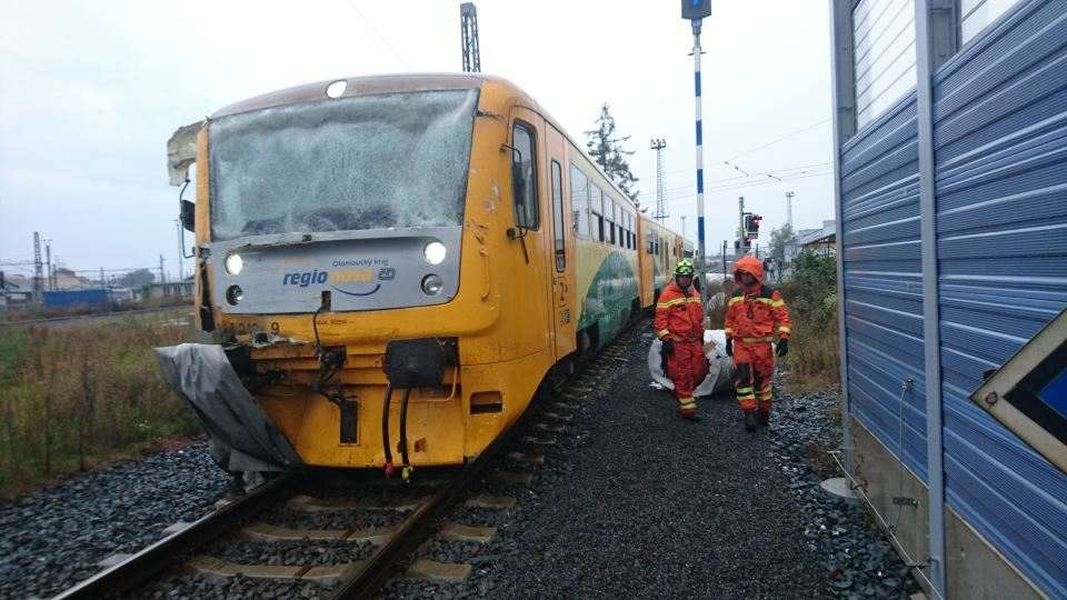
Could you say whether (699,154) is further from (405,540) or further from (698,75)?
(405,540)

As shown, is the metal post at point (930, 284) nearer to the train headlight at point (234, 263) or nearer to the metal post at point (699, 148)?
the train headlight at point (234, 263)

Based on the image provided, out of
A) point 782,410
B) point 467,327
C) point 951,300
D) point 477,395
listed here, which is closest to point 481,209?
point 467,327

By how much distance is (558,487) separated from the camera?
17.0 feet

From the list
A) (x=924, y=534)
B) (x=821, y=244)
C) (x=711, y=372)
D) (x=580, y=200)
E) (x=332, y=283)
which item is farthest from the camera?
(x=821, y=244)

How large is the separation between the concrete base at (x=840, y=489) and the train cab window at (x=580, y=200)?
11.5ft

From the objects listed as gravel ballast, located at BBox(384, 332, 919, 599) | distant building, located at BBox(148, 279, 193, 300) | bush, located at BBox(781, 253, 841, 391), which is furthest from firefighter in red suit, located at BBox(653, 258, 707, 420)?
distant building, located at BBox(148, 279, 193, 300)

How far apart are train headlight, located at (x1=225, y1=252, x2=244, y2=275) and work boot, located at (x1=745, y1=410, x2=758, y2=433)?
4.51 metres

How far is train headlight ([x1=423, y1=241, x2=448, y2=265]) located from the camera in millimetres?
4645

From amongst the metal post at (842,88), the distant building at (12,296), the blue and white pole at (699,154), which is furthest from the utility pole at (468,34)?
the distant building at (12,296)

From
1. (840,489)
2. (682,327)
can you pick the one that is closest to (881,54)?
(840,489)

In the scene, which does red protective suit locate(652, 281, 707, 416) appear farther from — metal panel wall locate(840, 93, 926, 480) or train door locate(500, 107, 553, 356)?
metal panel wall locate(840, 93, 926, 480)

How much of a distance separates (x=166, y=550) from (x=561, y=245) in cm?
394

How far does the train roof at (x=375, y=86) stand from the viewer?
200 inches

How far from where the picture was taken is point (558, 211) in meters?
6.59
